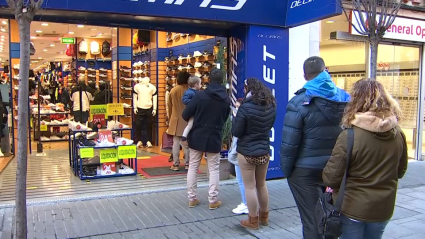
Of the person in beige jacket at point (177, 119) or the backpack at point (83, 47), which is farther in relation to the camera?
the backpack at point (83, 47)

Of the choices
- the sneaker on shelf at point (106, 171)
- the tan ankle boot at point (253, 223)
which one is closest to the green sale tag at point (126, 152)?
the sneaker on shelf at point (106, 171)

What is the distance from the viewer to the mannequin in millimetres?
10281

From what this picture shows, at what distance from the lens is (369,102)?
262 cm

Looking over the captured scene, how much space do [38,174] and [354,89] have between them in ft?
21.2

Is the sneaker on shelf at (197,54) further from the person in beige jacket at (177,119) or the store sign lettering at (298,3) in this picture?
the store sign lettering at (298,3)

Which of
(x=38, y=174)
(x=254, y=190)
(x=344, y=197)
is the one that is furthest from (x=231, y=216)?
(x=38, y=174)

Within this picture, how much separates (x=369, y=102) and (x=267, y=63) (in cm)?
436

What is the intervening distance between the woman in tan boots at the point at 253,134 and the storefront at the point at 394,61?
4.23 m

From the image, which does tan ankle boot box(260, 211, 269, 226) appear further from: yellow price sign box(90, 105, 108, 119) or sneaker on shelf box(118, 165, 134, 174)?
yellow price sign box(90, 105, 108, 119)

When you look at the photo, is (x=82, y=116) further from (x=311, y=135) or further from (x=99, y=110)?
(x=311, y=135)

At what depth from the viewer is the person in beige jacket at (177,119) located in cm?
768

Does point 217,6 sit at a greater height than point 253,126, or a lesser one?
greater

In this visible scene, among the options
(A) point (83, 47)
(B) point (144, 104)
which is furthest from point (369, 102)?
(A) point (83, 47)

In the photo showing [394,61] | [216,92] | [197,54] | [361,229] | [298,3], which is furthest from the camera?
[197,54]
